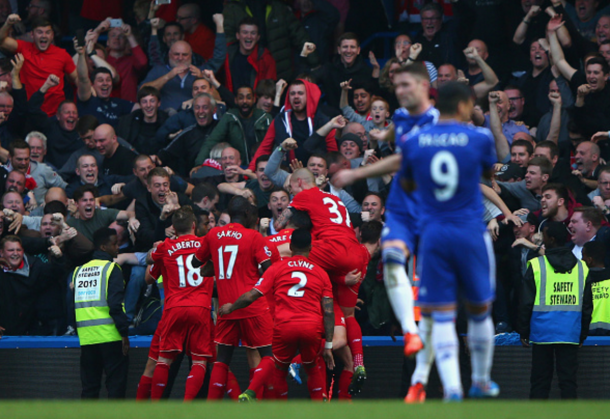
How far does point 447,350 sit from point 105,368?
5.46 meters

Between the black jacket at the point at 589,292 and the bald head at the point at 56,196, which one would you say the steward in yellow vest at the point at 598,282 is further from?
the bald head at the point at 56,196

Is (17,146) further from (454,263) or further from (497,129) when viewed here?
(454,263)

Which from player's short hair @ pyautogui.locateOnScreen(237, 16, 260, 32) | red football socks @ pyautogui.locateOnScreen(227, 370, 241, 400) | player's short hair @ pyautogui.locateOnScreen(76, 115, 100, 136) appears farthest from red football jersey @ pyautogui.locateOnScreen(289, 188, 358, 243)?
player's short hair @ pyautogui.locateOnScreen(237, 16, 260, 32)

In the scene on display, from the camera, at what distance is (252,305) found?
31.7 ft

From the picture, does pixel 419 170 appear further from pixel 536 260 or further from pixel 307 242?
pixel 536 260

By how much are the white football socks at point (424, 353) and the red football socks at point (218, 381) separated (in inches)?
145

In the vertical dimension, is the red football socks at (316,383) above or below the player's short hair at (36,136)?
below

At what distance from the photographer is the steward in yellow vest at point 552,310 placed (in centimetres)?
963

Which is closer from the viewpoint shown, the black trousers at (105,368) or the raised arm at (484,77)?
the black trousers at (105,368)

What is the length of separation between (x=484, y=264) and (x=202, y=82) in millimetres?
8414

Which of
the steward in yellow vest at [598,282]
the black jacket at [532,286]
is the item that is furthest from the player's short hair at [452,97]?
the steward in yellow vest at [598,282]

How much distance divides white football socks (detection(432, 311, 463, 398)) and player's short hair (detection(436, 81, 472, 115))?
4.16 feet

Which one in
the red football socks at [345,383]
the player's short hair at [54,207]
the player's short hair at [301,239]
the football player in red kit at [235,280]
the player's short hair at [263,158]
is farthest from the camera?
the player's short hair at [263,158]

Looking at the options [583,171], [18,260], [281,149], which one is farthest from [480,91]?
[18,260]
